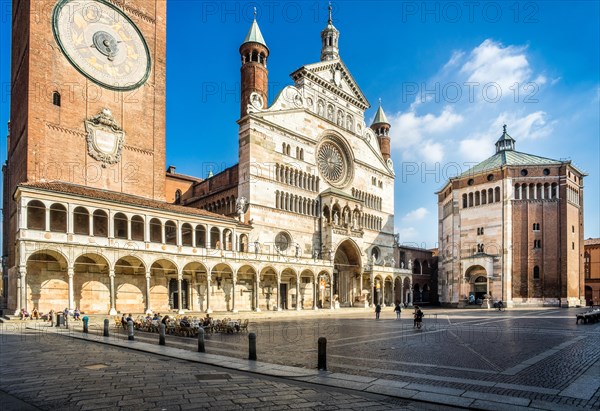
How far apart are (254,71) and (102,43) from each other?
14865 millimetres

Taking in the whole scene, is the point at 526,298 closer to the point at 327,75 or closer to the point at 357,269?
the point at 357,269

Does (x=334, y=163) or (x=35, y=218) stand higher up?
(x=334, y=163)

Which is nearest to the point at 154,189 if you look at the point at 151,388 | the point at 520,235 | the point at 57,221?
the point at 57,221

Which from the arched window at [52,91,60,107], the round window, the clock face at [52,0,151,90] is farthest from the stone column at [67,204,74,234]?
the round window

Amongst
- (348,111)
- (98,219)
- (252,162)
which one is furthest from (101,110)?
(348,111)

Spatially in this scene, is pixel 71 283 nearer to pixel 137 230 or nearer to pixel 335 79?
pixel 137 230

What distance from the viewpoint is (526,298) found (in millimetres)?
53250

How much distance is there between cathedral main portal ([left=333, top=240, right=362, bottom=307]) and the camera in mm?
51125

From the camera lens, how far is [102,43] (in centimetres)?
3753

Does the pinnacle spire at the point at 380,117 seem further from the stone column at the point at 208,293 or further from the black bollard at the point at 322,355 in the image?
the black bollard at the point at 322,355

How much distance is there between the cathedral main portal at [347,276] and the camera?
5112 cm

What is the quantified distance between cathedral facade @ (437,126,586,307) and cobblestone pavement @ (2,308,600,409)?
3514 cm

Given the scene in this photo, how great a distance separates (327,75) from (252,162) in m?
18.2

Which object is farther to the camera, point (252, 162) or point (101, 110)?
point (252, 162)
